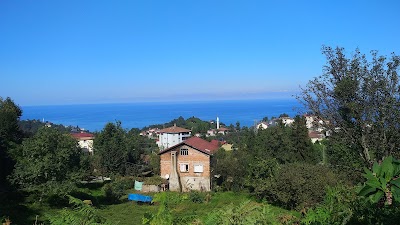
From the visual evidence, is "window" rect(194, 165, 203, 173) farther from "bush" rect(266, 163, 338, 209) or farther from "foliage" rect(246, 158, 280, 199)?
"bush" rect(266, 163, 338, 209)

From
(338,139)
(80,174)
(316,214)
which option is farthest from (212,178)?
(316,214)

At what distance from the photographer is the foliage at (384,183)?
248 cm

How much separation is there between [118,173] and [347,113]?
27033mm

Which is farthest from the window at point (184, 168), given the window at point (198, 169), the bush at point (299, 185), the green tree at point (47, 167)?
the green tree at point (47, 167)

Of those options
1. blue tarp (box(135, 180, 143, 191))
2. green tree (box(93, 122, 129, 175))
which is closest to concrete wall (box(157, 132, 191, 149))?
green tree (box(93, 122, 129, 175))

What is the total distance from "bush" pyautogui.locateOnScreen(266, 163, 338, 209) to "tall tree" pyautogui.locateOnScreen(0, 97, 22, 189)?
17679 millimetres

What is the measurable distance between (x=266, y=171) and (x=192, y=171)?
7.52 meters

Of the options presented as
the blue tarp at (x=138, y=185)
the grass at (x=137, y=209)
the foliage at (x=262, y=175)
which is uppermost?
the foliage at (x=262, y=175)

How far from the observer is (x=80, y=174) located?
20.9 m

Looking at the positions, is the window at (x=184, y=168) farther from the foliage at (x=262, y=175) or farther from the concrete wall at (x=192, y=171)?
the foliage at (x=262, y=175)

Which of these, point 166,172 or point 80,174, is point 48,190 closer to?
point 80,174

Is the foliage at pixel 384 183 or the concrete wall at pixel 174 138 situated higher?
the foliage at pixel 384 183

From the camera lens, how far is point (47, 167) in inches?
769

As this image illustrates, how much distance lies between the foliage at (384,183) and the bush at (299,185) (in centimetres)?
1701
